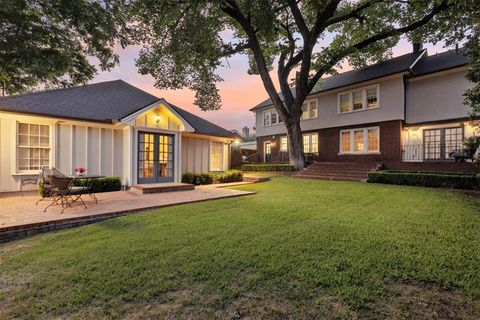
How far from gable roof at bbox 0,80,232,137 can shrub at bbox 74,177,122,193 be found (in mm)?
2406

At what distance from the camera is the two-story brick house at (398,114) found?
42.1 feet

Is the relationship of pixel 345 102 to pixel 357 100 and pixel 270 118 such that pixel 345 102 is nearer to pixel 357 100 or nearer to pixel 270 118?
pixel 357 100

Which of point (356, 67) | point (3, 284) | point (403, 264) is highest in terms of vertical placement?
point (356, 67)

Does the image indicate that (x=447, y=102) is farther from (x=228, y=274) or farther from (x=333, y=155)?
(x=228, y=274)

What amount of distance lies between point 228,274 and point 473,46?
10070 mm

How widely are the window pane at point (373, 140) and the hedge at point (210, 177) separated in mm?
9311

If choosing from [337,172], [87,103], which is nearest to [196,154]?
[87,103]

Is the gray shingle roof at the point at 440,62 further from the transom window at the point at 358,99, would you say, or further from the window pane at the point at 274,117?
the window pane at the point at 274,117

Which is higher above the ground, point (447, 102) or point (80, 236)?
point (447, 102)

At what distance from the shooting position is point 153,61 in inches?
524

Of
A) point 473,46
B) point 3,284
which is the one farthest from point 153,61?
point 473,46

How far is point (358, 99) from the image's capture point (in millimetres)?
16188

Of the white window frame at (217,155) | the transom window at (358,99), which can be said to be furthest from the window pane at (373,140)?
the white window frame at (217,155)

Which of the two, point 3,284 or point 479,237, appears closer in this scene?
point 3,284
